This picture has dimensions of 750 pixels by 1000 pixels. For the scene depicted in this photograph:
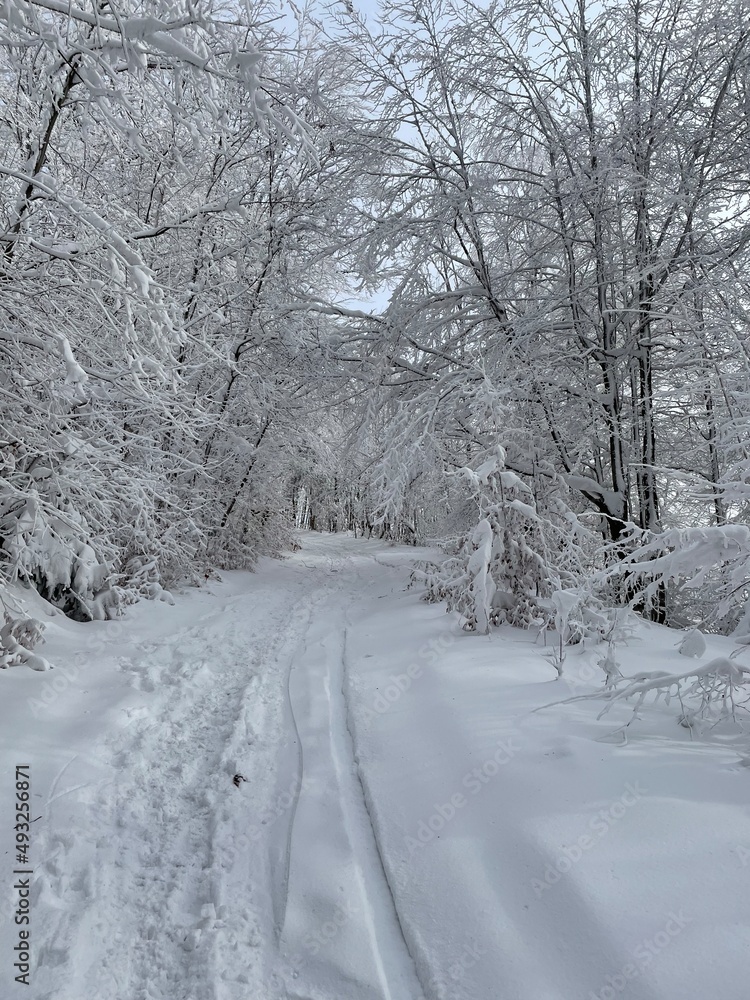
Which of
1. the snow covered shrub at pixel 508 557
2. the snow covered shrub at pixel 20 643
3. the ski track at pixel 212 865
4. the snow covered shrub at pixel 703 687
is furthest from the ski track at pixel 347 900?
the snow covered shrub at pixel 508 557

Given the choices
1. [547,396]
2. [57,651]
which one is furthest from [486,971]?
[547,396]

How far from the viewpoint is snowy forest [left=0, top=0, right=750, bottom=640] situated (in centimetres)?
485

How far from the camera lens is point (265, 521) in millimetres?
16094

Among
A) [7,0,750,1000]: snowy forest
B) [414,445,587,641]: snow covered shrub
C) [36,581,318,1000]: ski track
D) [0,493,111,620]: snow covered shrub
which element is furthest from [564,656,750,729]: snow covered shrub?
[0,493,111,620]: snow covered shrub

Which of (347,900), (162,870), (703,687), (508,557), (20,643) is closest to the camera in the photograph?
(347,900)

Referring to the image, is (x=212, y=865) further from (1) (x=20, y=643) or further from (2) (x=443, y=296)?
(2) (x=443, y=296)

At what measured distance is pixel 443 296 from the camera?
838 centimetres

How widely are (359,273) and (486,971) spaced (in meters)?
8.15

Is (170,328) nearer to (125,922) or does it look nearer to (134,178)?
(125,922)

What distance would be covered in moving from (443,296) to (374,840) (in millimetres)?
7446

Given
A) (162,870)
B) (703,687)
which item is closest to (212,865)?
(162,870)

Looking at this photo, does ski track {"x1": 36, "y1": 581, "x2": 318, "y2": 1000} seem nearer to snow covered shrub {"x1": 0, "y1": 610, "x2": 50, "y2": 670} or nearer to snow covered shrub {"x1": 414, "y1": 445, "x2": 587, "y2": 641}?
snow covered shrub {"x1": 0, "y1": 610, "x2": 50, "y2": 670}

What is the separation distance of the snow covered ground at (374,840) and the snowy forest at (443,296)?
45.3 inches

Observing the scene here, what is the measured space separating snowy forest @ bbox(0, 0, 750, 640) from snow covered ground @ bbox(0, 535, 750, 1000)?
1150 mm
